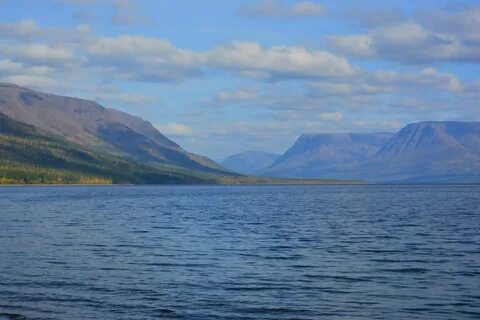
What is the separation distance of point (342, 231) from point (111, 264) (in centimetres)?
3891

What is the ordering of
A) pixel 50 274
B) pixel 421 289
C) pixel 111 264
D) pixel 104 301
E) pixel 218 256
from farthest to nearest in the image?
pixel 218 256
pixel 111 264
pixel 50 274
pixel 421 289
pixel 104 301

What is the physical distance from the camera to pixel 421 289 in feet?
149

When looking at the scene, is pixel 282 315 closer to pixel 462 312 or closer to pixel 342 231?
pixel 462 312

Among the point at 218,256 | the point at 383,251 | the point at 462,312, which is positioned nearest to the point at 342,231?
the point at 383,251

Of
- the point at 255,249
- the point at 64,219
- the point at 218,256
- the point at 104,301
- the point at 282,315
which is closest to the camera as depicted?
the point at 282,315

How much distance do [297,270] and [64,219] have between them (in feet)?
226

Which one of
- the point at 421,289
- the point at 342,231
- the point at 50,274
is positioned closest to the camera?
the point at 421,289

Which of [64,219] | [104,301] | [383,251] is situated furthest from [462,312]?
[64,219]

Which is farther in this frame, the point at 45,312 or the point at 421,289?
the point at 421,289

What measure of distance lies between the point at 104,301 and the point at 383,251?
3190 centimetres

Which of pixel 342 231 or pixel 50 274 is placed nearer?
pixel 50 274

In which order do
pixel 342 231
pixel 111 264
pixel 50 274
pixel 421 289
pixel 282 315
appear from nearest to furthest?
pixel 282 315, pixel 421 289, pixel 50 274, pixel 111 264, pixel 342 231

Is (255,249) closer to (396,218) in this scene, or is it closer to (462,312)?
(462,312)

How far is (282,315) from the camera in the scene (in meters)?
38.5
